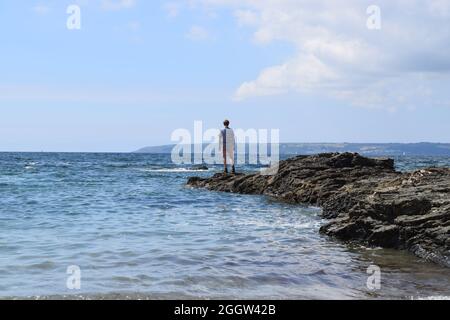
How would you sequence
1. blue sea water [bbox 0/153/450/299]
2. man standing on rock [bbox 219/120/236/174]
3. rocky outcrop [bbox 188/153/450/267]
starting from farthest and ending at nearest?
man standing on rock [bbox 219/120/236/174]
rocky outcrop [bbox 188/153/450/267]
blue sea water [bbox 0/153/450/299]

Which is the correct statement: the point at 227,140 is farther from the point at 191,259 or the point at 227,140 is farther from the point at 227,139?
the point at 191,259

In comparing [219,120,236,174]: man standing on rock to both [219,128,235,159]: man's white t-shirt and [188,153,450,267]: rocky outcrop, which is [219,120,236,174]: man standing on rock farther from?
[188,153,450,267]: rocky outcrop

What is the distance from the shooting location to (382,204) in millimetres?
11852

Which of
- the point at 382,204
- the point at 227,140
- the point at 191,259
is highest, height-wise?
the point at 227,140

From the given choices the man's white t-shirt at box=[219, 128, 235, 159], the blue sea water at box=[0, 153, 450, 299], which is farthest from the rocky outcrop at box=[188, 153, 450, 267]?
the man's white t-shirt at box=[219, 128, 235, 159]

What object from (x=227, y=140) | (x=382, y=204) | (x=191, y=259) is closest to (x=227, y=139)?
(x=227, y=140)

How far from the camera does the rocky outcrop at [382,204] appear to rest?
10500 millimetres

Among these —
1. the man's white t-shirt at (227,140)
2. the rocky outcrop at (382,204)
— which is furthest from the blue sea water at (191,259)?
the man's white t-shirt at (227,140)

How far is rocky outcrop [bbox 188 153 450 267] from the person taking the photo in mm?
10500

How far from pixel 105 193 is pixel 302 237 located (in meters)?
13.4
